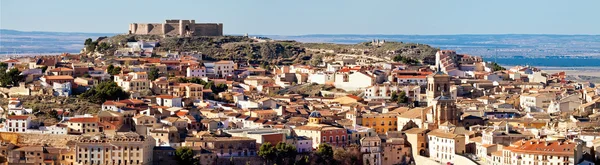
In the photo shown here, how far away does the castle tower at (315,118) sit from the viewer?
5150 cm

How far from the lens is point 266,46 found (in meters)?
85.9

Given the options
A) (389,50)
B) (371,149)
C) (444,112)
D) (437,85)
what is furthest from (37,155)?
(389,50)

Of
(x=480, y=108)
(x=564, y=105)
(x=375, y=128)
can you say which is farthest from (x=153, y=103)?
(x=564, y=105)

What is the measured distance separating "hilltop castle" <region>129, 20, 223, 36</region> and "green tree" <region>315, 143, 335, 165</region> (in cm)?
4244

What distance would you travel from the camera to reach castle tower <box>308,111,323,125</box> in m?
51.5

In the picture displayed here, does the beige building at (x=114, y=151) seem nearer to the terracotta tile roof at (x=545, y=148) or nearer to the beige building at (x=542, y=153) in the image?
the beige building at (x=542, y=153)

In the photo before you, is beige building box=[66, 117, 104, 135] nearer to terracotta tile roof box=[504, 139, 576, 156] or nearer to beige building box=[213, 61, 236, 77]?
terracotta tile roof box=[504, 139, 576, 156]

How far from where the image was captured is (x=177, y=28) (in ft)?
299

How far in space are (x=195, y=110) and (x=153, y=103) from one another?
2681mm

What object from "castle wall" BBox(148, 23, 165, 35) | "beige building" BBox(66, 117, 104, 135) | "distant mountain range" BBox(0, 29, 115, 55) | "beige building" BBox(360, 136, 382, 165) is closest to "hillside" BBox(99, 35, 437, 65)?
"castle wall" BBox(148, 23, 165, 35)

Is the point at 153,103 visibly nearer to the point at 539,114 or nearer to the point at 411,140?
the point at 411,140

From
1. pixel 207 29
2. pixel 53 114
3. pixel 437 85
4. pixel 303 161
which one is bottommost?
pixel 303 161

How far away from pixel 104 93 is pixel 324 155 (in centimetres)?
1267

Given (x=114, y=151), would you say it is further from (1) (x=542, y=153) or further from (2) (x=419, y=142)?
(1) (x=542, y=153)
